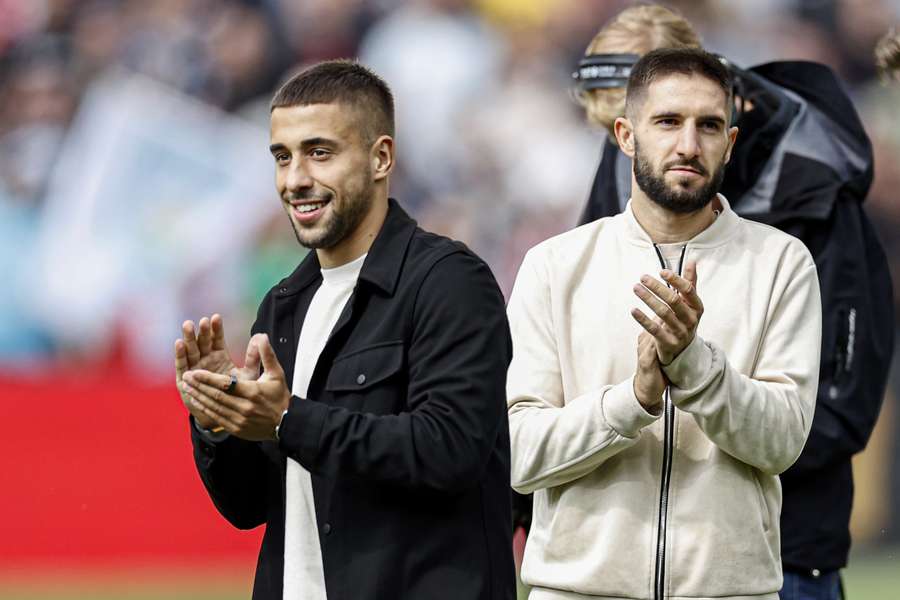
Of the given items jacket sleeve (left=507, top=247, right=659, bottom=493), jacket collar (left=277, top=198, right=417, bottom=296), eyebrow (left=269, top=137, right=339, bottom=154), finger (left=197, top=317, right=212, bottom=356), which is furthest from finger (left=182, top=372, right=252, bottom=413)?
jacket sleeve (left=507, top=247, right=659, bottom=493)

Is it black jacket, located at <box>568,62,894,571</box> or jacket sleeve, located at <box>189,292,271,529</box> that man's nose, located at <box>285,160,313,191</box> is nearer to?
jacket sleeve, located at <box>189,292,271,529</box>

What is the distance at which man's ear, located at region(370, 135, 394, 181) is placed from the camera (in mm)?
2838

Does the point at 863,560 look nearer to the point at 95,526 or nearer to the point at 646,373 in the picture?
the point at 95,526

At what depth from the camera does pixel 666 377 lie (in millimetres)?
2857

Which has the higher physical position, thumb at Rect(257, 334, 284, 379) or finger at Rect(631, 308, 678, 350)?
finger at Rect(631, 308, 678, 350)

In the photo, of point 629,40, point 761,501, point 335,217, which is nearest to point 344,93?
point 335,217

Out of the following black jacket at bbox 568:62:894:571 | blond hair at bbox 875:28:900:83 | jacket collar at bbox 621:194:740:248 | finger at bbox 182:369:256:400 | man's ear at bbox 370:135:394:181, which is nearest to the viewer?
finger at bbox 182:369:256:400

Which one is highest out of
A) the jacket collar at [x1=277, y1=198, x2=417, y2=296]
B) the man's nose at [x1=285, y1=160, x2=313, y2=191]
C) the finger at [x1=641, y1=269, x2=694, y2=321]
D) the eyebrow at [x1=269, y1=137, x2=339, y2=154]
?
the eyebrow at [x1=269, y1=137, x2=339, y2=154]

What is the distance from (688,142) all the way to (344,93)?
706 millimetres

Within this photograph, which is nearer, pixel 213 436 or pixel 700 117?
pixel 213 436

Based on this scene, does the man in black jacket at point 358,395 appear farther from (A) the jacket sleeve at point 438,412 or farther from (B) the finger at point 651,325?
(B) the finger at point 651,325

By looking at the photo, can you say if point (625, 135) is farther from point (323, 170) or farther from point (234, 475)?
point (234, 475)

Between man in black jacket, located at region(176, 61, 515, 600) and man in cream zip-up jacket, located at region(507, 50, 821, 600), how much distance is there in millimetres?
285

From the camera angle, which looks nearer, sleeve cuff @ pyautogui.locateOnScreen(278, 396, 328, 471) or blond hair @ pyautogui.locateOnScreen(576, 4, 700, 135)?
sleeve cuff @ pyautogui.locateOnScreen(278, 396, 328, 471)
